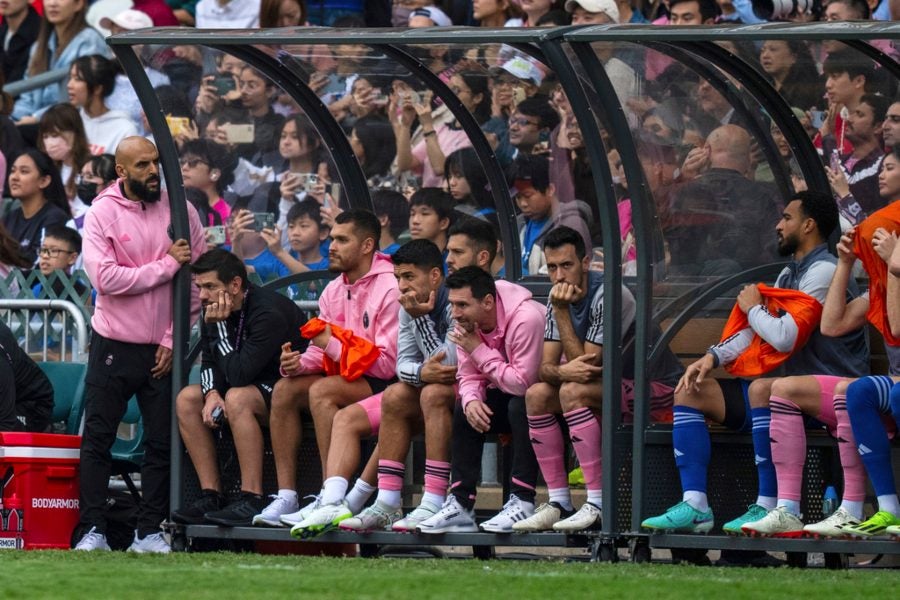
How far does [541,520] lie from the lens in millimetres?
10242

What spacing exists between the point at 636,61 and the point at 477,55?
3.59ft

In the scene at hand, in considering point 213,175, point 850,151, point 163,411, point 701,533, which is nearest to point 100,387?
point 163,411

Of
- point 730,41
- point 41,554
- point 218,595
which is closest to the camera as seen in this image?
point 218,595

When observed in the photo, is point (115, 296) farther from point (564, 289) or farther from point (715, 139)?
point (715, 139)

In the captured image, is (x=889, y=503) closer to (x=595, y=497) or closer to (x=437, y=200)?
(x=595, y=497)

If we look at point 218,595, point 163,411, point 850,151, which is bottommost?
point 218,595

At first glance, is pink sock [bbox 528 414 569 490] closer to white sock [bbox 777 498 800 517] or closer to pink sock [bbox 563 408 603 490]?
pink sock [bbox 563 408 603 490]

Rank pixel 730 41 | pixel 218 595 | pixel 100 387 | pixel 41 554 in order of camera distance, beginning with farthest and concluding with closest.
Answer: pixel 100 387 < pixel 41 554 < pixel 730 41 < pixel 218 595

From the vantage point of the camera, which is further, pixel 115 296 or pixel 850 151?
pixel 115 296

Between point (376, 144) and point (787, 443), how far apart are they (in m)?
3.48

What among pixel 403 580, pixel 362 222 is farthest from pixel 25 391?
pixel 403 580

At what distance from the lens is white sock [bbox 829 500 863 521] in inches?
378

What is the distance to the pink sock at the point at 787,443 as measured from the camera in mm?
9703

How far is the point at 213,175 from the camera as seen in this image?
11641mm
